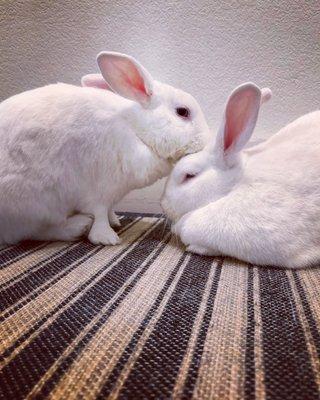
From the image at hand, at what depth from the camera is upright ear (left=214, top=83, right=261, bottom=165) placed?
881 mm

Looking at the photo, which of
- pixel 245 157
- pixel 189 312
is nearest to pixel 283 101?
pixel 245 157

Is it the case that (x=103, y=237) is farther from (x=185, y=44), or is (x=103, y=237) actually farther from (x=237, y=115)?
(x=185, y=44)

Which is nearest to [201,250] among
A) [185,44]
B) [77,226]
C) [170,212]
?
[170,212]

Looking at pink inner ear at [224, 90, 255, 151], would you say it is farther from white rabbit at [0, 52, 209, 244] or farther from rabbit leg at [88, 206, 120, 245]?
rabbit leg at [88, 206, 120, 245]

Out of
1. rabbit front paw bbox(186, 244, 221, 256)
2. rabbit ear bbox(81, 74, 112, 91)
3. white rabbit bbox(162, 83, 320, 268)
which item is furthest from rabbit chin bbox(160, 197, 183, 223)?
rabbit ear bbox(81, 74, 112, 91)

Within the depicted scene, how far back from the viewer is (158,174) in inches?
44.3

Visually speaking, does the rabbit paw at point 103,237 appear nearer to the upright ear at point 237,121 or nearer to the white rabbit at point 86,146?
the white rabbit at point 86,146

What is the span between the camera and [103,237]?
3.45 feet

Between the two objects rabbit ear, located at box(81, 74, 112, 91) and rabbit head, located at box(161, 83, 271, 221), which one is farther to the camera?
rabbit ear, located at box(81, 74, 112, 91)

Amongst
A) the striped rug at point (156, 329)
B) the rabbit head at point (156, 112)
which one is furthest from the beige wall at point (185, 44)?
the striped rug at point (156, 329)

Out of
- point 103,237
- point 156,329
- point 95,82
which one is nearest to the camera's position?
point 156,329

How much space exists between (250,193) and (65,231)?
564mm

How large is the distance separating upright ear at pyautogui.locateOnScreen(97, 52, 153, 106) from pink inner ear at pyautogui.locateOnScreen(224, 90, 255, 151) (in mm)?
266

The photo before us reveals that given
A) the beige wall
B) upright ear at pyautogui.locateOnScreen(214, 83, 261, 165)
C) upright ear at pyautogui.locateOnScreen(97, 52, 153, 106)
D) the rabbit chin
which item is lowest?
the rabbit chin
